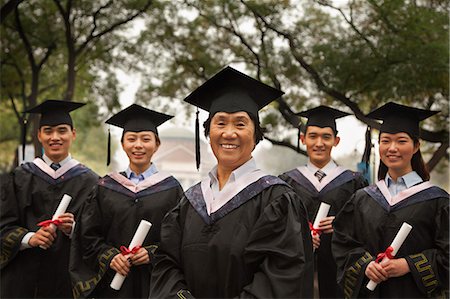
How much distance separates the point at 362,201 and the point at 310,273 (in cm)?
137

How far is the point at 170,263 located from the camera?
9.57 ft

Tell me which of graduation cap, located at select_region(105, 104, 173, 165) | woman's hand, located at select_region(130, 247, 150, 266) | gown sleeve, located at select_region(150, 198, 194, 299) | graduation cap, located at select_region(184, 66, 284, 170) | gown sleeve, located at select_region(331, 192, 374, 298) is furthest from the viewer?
graduation cap, located at select_region(105, 104, 173, 165)

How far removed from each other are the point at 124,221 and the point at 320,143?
2012 millimetres

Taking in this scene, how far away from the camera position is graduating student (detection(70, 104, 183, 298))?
4043mm

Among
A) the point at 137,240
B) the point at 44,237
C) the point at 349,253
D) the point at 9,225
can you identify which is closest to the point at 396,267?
the point at 349,253

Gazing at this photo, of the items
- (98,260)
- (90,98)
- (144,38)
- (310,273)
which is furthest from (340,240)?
(90,98)

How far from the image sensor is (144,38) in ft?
39.5

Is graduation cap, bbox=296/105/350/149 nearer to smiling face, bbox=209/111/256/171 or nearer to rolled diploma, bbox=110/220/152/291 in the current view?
rolled diploma, bbox=110/220/152/291

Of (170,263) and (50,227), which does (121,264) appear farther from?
(170,263)

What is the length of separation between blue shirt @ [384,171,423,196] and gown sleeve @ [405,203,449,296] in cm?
28

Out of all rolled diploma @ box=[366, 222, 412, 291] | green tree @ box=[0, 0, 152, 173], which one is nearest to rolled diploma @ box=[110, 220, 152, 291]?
rolled diploma @ box=[366, 222, 412, 291]

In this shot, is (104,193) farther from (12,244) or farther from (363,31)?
(363,31)

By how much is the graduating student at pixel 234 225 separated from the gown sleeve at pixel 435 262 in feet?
3.50

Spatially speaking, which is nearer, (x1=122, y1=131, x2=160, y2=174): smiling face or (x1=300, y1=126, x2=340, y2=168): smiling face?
(x1=122, y1=131, x2=160, y2=174): smiling face
